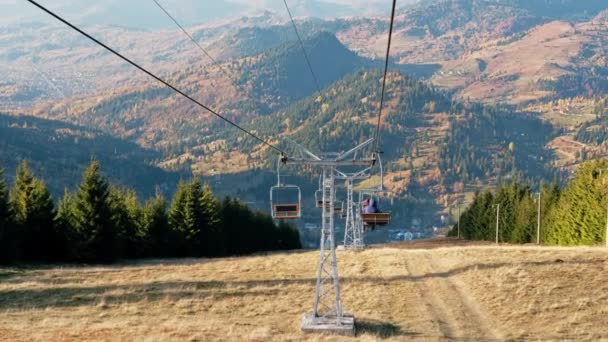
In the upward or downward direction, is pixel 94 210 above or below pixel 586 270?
above

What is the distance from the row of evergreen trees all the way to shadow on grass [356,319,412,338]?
4873 centimetres

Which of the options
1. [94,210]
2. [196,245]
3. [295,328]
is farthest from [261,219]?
[295,328]

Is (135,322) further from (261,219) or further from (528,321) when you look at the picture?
(261,219)

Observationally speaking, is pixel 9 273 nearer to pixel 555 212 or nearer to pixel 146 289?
pixel 146 289

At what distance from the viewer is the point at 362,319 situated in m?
34.7

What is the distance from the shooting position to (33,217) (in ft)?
197

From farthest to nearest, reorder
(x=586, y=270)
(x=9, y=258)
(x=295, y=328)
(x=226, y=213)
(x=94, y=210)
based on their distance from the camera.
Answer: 1. (x=226, y=213)
2. (x=94, y=210)
3. (x=9, y=258)
4. (x=586, y=270)
5. (x=295, y=328)

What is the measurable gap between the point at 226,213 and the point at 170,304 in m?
53.7

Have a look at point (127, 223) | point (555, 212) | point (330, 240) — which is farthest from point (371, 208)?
point (555, 212)

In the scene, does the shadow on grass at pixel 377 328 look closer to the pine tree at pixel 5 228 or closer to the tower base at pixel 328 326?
the tower base at pixel 328 326

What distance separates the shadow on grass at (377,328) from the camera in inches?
1265

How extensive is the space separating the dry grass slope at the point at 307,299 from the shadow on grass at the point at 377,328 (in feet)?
0.16

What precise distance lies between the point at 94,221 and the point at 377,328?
35.4 meters

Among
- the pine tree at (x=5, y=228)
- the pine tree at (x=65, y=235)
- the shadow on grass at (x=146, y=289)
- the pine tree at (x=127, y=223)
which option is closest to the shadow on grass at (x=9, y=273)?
the shadow on grass at (x=146, y=289)
